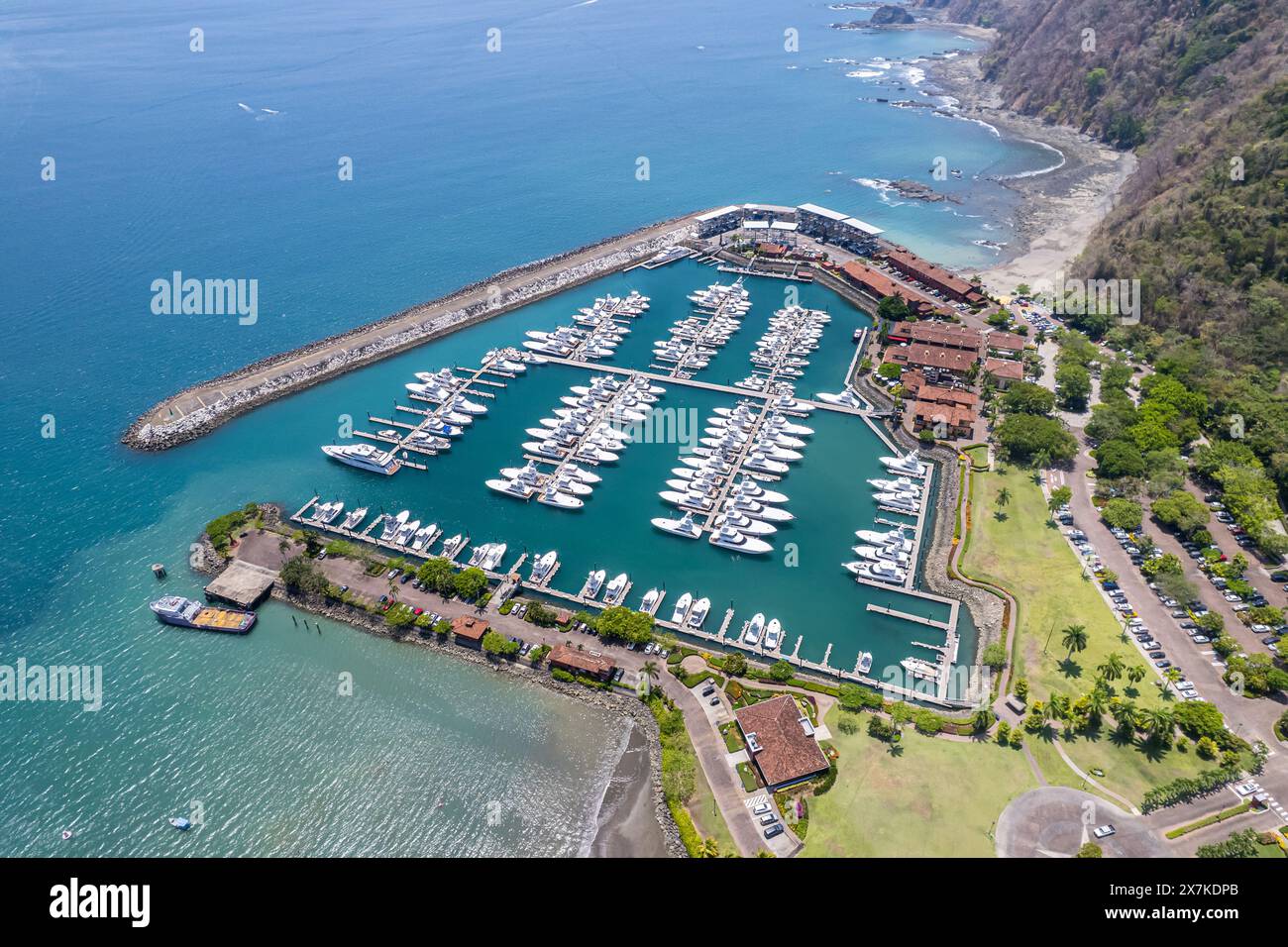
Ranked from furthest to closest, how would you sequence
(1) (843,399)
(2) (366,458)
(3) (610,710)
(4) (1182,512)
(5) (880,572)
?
1. (1) (843,399)
2. (2) (366,458)
3. (4) (1182,512)
4. (5) (880,572)
5. (3) (610,710)

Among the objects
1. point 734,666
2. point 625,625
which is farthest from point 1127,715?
point 625,625

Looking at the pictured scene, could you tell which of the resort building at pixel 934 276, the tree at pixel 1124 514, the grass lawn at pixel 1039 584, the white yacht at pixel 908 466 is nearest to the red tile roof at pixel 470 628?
the grass lawn at pixel 1039 584

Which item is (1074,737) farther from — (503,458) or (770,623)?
(503,458)

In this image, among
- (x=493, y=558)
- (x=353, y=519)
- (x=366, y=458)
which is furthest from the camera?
(x=366, y=458)

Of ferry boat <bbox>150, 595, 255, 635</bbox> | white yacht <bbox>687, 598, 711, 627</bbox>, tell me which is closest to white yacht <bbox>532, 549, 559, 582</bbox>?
white yacht <bbox>687, 598, 711, 627</bbox>

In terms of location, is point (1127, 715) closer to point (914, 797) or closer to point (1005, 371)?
point (914, 797)

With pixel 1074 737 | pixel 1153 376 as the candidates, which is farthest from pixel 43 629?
pixel 1153 376
